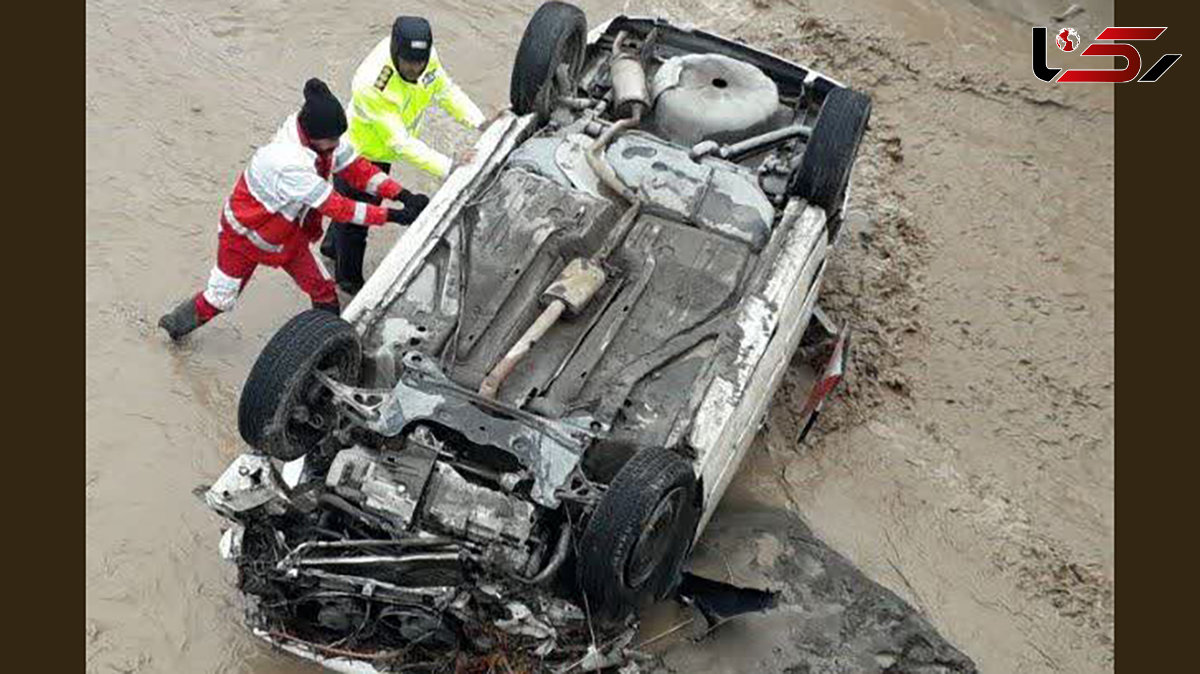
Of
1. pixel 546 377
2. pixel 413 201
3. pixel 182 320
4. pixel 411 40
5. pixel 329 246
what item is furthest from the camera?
pixel 329 246

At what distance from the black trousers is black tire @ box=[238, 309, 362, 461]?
1935mm

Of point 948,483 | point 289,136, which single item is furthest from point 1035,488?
point 289,136

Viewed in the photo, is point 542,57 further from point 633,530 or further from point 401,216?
point 633,530

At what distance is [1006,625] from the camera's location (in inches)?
256

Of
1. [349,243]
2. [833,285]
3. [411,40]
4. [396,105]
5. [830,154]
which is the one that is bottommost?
[349,243]

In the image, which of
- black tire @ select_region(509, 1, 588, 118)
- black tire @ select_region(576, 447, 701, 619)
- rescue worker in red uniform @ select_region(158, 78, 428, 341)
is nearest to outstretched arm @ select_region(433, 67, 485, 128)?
black tire @ select_region(509, 1, 588, 118)

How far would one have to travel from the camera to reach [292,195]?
674 centimetres

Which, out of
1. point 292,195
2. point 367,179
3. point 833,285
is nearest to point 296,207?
point 292,195

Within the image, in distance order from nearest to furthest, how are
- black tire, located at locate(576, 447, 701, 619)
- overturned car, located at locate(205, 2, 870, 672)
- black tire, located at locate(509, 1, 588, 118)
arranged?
black tire, located at locate(576, 447, 701, 619), overturned car, located at locate(205, 2, 870, 672), black tire, located at locate(509, 1, 588, 118)

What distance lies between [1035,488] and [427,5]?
18.6ft

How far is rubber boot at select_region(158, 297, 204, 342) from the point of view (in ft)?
24.1

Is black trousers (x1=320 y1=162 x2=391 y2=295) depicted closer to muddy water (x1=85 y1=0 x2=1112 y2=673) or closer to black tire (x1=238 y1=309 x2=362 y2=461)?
muddy water (x1=85 y1=0 x2=1112 y2=673)

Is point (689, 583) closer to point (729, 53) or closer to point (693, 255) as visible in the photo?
point (693, 255)

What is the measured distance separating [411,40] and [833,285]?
2.97 metres
